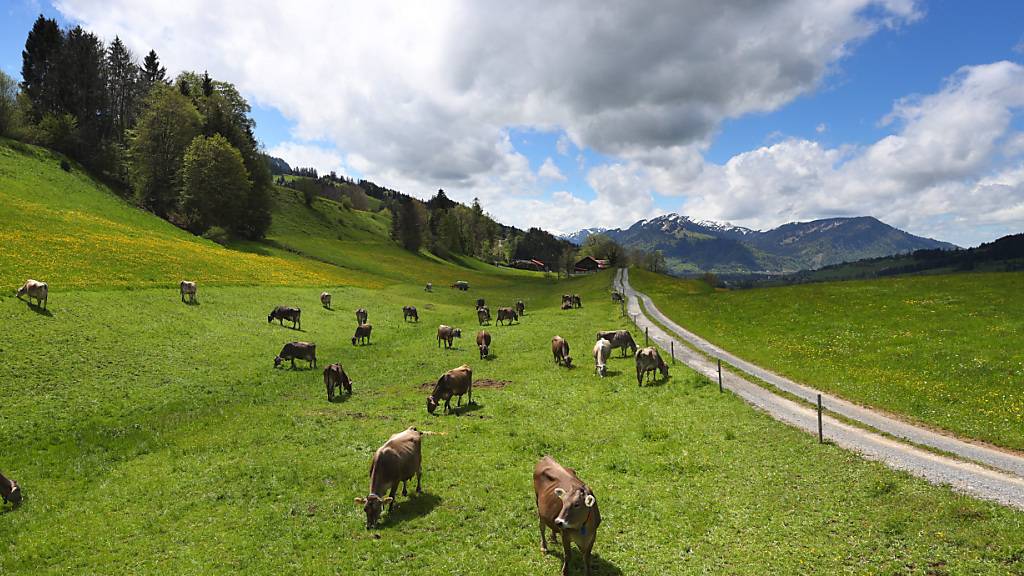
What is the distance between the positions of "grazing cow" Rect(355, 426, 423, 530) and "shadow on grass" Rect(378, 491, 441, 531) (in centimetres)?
24

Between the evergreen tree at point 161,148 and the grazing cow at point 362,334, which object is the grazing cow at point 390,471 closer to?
the grazing cow at point 362,334

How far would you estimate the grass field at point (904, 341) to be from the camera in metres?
23.3

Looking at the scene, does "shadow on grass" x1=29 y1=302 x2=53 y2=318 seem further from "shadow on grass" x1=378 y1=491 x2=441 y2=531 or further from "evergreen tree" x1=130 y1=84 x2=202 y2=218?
"evergreen tree" x1=130 y1=84 x2=202 y2=218

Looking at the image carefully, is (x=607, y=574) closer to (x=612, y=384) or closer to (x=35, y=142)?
(x=612, y=384)

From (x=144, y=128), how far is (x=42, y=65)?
137 ft

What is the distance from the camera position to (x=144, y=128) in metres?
85.2

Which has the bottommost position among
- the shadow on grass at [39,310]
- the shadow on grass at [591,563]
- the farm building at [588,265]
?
the shadow on grass at [591,563]

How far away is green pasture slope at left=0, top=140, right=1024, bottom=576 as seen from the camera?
38.8 feet

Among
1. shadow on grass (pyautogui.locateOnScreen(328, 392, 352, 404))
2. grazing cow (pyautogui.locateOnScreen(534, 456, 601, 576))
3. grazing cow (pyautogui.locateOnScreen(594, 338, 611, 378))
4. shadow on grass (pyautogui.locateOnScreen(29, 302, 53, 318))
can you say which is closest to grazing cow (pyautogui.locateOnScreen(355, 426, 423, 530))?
grazing cow (pyautogui.locateOnScreen(534, 456, 601, 576))

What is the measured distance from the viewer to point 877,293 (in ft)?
176

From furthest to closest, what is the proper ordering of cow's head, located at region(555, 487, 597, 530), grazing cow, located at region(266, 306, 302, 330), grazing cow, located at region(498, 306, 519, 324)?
grazing cow, located at region(498, 306, 519, 324) < grazing cow, located at region(266, 306, 302, 330) < cow's head, located at region(555, 487, 597, 530)

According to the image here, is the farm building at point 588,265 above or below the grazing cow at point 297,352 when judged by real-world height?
above

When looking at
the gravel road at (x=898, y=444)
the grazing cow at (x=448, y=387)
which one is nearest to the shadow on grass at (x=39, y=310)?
the grazing cow at (x=448, y=387)

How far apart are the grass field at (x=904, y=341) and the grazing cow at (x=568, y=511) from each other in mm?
19332
